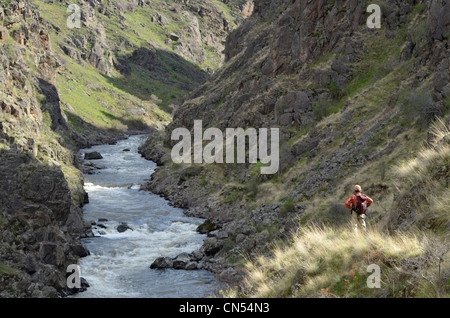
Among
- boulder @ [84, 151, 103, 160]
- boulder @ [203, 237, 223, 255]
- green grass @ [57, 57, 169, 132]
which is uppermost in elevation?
green grass @ [57, 57, 169, 132]

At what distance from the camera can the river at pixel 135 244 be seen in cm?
2361

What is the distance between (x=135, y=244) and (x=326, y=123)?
19205mm

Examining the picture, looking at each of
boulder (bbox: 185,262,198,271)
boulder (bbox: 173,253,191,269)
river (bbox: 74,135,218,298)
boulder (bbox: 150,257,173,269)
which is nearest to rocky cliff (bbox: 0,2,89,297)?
river (bbox: 74,135,218,298)

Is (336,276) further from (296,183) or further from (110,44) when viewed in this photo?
(110,44)

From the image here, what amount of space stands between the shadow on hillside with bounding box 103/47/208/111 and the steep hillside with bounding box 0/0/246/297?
60 cm

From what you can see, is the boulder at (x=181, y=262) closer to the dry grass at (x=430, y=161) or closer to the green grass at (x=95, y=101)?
the dry grass at (x=430, y=161)

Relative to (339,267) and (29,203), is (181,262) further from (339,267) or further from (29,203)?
(339,267)

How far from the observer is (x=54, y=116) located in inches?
2795

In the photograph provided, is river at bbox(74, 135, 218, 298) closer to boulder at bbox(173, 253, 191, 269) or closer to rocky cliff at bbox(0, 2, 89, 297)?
boulder at bbox(173, 253, 191, 269)

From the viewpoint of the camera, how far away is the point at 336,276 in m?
8.38

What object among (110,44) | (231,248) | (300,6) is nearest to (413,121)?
(231,248)

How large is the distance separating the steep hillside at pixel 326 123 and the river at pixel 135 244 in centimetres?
201

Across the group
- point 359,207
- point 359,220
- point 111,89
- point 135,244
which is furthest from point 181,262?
point 111,89

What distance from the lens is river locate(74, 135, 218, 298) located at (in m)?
23.6
